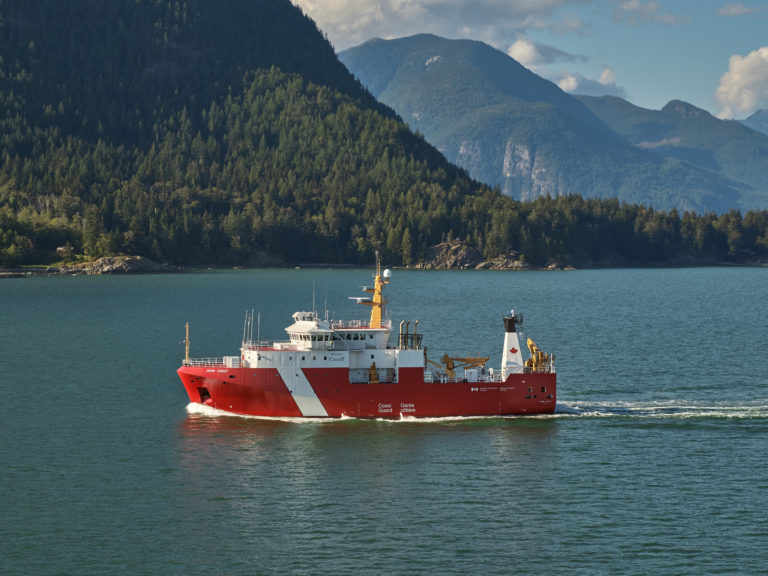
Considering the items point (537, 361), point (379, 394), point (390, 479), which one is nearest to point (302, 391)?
point (379, 394)

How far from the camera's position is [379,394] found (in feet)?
181

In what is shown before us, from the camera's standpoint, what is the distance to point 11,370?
7519 cm

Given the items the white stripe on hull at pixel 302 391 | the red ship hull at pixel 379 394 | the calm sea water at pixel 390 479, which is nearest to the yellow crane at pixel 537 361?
the red ship hull at pixel 379 394

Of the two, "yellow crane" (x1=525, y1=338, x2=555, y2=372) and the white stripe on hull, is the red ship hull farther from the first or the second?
"yellow crane" (x1=525, y1=338, x2=555, y2=372)

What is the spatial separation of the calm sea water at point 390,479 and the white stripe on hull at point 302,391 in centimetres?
113

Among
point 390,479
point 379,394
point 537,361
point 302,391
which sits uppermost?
point 537,361

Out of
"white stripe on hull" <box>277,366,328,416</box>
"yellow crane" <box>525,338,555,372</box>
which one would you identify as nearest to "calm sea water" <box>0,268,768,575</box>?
"white stripe on hull" <box>277,366,328,416</box>

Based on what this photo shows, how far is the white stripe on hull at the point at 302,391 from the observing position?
54.6m

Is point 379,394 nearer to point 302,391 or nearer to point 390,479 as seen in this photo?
point 302,391

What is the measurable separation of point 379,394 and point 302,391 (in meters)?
4.39

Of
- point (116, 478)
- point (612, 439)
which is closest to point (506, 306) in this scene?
point (612, 439)

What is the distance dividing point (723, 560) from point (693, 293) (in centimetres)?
13785

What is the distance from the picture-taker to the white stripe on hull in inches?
2151

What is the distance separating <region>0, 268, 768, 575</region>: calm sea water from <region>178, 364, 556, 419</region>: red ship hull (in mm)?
988
